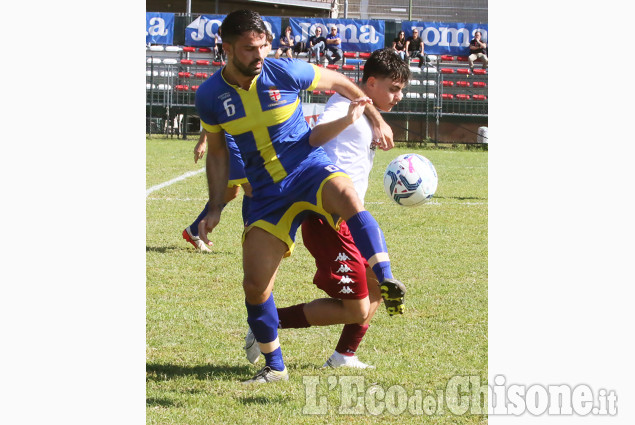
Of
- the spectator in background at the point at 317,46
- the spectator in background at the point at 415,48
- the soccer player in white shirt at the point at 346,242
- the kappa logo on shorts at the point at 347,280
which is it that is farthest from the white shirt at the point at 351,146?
the spectator in background at the point at 317,46

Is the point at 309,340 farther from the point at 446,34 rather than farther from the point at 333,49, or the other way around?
the point at 446,34

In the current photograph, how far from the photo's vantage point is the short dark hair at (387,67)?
16.0ft

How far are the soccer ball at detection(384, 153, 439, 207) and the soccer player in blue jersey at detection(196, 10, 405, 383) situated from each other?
1061mm

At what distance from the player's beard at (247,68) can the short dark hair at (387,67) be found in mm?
902

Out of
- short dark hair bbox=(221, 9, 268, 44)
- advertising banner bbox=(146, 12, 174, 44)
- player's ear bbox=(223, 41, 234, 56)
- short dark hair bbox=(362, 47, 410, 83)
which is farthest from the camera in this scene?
advertising banner bbox=(146, 12, 174, 44)

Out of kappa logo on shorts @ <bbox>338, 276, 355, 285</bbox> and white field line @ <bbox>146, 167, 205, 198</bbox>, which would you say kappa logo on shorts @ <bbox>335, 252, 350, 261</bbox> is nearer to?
kappa logo on shorts @ <bbox>338, 276, 355, 285</bbox>

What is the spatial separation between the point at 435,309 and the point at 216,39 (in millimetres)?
23056

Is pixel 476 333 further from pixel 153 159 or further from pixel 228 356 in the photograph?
pixel 153 159

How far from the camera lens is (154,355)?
4922 mm

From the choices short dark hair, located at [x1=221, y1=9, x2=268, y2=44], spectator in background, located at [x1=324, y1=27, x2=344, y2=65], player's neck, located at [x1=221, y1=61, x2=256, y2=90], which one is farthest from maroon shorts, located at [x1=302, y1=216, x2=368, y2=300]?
spectator in background, located at [x1=324, y1=27, x2=344, y2=65]

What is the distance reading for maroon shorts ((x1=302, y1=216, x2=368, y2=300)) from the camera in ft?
15.0

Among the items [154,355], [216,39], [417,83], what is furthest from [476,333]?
[216,39]

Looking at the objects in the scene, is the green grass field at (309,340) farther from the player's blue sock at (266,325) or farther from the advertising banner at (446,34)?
the advertising banner at (446,34)

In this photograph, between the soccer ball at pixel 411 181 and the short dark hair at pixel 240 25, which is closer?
the short dark hair at pixel 240 25
